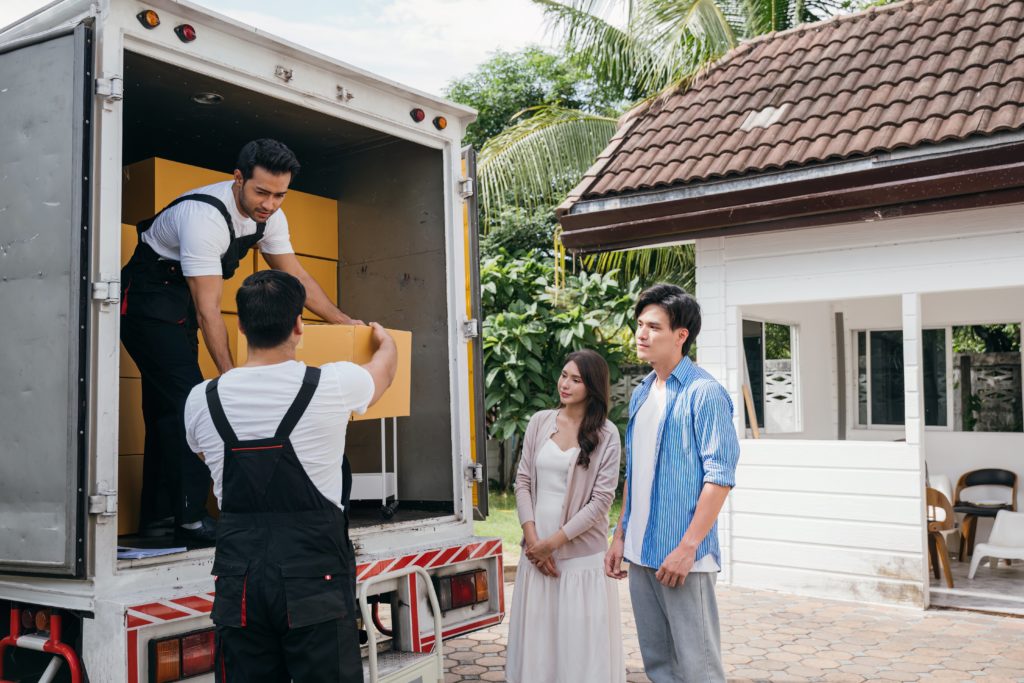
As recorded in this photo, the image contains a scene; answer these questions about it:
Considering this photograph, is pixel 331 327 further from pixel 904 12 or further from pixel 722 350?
pixel 904 12

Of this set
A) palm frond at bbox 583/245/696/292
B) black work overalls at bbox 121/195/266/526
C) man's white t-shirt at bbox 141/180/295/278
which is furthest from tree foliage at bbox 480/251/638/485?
man's white t-shirt at bbox 141/180/295/278

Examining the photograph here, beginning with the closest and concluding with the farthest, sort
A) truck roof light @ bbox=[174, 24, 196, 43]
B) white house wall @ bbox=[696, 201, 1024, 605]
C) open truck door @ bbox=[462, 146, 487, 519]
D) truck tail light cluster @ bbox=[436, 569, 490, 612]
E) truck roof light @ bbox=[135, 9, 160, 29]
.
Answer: truck roof light @ bbox=[135, 9, 160, 29] → truck roof light @ bbox=[174, 24, 196, 43] → truck tail light cluster @ bbox=[436, 569, 490, 612] → open truck door @ bbox=[462, 146, 487, 519] → white house wall @ bbox=[696, 201, 1024, 605]

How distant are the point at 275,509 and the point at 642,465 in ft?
4.80

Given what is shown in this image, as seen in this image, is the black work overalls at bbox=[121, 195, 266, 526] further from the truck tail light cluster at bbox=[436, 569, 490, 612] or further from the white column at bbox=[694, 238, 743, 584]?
the white column at bbox=[694, 238, 743, 584]

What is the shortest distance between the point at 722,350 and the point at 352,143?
3.61 metres

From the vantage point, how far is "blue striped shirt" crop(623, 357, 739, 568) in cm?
320

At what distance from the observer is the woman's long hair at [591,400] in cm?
414

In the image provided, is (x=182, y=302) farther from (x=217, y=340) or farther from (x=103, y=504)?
(x=103, y=504)

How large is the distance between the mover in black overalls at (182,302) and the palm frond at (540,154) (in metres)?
9.64

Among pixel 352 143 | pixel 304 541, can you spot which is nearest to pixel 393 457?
pixel 352 143

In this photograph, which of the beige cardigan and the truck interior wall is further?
the truck interior wall

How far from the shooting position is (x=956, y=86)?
6.57m

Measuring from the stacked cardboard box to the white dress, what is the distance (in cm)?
167

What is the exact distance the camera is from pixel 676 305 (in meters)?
3.41
